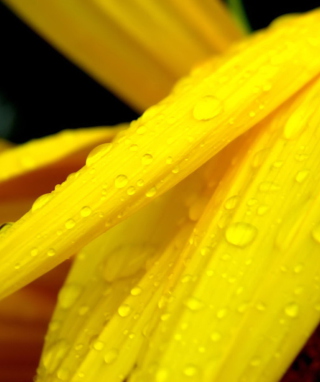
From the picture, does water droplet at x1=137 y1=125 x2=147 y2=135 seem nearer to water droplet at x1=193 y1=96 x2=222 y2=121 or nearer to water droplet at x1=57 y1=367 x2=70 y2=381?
water droplet at x1=193 y1=96 x2=222 y2=121

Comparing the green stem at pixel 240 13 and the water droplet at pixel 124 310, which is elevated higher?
the green stem at pixel 240 13

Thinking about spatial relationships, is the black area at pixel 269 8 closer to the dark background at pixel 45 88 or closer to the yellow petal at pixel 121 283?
the dark background at pixel 45 88

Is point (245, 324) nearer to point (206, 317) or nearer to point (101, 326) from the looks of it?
point (206, 317)

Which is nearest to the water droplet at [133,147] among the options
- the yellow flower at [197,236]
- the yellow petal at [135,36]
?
the yellow flower at [197,236]

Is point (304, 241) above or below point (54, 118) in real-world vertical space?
below

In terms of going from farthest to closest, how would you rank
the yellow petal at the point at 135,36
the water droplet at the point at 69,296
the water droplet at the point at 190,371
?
the yellow petal at the point at 135,36 < the water droplet at the point at 69,296 < the water droplet at the point at 190,371

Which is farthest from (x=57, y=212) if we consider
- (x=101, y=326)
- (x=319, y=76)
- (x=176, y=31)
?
(x=176, y=31)

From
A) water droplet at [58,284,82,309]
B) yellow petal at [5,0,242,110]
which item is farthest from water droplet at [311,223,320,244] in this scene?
yellow petal at [5,0,242,110]

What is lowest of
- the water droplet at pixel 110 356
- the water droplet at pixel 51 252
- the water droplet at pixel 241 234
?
the water droplet at pixel 110 356
